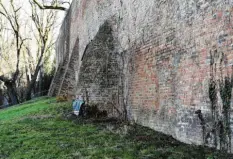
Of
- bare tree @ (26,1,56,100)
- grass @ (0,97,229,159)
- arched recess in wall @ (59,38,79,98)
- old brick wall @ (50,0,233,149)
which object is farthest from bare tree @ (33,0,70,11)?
grass @ (0,97,229,159)

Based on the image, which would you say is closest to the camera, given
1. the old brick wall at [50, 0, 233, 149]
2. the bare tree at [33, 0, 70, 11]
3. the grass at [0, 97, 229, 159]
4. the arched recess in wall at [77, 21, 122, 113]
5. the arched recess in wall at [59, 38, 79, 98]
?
the old brick wall at [50, 0, 233, 149]

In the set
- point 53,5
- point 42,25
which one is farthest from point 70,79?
point 42,25

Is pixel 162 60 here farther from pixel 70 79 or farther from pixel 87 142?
pixel 70 79

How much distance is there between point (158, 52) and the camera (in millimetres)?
7508

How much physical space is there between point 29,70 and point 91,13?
59.3 ft

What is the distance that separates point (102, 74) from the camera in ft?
33.8

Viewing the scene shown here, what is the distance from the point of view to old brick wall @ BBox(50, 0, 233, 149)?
545cm

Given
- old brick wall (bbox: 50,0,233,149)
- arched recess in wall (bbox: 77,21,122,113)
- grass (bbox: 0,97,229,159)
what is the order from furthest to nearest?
arched recess in wall (bbox: 77,21,122,113), grass (bbox: 0,97,229,159), old brick wall (bbox: 50,0,233,149)

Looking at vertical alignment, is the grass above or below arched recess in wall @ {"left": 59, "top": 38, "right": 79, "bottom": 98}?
below

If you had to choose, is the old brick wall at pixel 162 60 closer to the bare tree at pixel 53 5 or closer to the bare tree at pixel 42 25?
Result: the bare tree at pixel 53 5

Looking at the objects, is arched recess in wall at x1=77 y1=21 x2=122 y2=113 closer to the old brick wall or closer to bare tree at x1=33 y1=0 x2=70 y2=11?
the old brick wall

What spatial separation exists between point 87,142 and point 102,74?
3.69m

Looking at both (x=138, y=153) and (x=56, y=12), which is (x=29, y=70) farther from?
(x=138, y=153)

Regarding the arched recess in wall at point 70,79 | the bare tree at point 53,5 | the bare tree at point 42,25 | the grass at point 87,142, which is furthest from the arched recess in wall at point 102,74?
the bare tree at point 42,25
